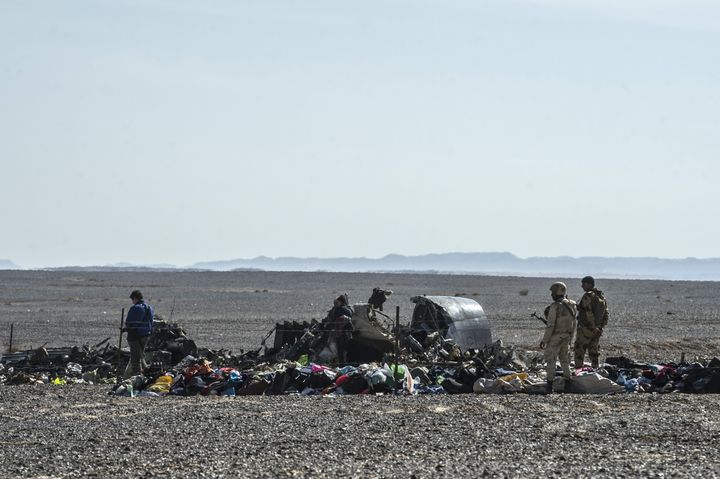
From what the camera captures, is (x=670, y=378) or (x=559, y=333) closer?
(x=559, y=333)

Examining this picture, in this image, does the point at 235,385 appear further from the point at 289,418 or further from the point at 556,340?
the point at 556,340

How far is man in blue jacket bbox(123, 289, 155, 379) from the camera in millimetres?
20453

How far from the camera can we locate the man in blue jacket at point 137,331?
2045cm

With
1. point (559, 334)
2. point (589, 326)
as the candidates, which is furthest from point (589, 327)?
point (559, 334)

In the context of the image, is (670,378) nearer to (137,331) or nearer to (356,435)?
(356,435)

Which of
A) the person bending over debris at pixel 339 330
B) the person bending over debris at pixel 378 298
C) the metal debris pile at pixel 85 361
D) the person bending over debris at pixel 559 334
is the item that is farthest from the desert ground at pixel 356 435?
the person bending over debris at pixel 378 298

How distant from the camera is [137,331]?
67.2ft

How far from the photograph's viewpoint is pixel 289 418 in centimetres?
1531

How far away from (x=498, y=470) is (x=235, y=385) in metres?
8.16

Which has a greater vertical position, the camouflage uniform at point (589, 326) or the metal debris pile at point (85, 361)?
the camouflage uniform at point (589, 326)

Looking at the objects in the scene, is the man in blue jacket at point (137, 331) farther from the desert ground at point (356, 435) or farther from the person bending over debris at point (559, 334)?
the person bending over debris at point (559, 334)


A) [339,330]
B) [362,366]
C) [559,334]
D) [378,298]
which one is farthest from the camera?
[378,298]

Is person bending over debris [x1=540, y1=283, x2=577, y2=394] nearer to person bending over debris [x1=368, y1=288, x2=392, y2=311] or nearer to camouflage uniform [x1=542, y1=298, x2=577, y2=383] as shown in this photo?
camouflage uniform [x1=542, y1=298, x2=577, y2=383]


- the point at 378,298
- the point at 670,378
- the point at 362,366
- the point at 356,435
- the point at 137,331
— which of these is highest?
the point at 378,298
